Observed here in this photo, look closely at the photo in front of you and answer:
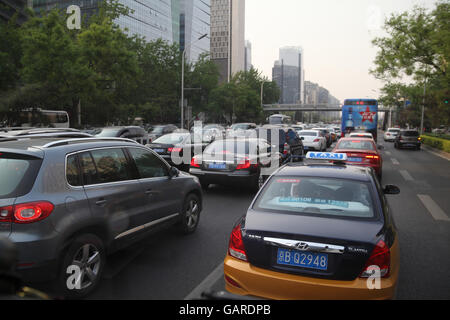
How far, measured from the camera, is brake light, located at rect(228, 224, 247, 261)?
3324 millimetres

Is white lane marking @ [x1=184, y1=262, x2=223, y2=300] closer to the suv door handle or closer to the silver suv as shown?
the silver suv

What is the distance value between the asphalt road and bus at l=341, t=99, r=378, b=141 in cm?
2106

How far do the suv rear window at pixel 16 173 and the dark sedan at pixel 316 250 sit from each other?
1933 millimetres

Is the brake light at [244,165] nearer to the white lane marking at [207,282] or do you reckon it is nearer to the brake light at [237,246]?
the white lane marking at [207,282]

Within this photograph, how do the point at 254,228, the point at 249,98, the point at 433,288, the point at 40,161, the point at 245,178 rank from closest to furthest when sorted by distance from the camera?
the point at 254,228, the point at 40,161, the point at 433,288, the point at 245,178, the point at 249,98

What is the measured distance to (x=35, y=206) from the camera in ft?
11.0

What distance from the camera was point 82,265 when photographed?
3.77m

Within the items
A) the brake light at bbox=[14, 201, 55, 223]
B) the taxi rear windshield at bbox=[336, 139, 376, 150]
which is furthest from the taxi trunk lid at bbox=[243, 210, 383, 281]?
the taxi rear windshield at bbox=[336, 139, 376, 150]

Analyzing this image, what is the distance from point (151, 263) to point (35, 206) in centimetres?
185

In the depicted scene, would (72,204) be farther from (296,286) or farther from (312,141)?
(312,141)

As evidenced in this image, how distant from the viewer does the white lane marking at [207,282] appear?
3.87 m

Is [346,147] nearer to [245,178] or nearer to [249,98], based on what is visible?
[245,178]

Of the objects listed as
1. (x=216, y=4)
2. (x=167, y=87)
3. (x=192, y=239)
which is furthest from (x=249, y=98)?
(x=216, y=4)

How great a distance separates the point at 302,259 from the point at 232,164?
20.8ft
